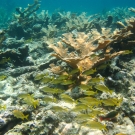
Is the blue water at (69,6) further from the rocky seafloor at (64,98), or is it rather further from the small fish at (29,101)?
the small fish at (29,101)

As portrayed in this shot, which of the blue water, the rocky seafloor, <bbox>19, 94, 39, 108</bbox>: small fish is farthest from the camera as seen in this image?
the blue water

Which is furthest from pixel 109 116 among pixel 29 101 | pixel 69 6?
pixel 69 6

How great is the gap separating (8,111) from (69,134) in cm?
139

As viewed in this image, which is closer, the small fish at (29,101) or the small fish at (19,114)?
the small fish at (19,114)

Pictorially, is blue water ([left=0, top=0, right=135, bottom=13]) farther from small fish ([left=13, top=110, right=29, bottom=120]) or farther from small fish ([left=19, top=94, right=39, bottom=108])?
small fish ([left=13, top=110, right=29, bottom=120])

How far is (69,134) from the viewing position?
3.37 meters

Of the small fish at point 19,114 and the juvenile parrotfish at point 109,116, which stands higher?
the small fish at point 19,114

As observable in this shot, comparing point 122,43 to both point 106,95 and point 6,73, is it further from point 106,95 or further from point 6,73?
point 6,73

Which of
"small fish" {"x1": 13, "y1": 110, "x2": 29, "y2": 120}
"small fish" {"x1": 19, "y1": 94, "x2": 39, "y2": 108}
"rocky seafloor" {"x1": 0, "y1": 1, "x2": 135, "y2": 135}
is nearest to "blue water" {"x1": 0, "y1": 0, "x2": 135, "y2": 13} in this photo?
"rocky seafloor" {"x1": 0, "y1": 1, "x2": 135, "y2": 135}

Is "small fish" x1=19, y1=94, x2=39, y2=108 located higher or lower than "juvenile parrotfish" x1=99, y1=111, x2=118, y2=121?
higher

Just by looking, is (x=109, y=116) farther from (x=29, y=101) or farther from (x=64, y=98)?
(x=29, y=101)

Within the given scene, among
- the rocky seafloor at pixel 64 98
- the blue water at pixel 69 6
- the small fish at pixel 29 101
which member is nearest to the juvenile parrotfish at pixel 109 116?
the rocky seafloor at pixel 64 98

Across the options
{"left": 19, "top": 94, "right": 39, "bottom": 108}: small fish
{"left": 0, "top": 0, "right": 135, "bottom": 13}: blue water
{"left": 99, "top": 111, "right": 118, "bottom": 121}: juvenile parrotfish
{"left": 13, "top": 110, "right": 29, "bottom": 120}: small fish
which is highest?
{"left": 0, "top": 0, "right": 135, "bottom": 13}: blue water

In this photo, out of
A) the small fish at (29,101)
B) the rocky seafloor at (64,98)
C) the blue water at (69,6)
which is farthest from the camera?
the blue water at (69,6)
